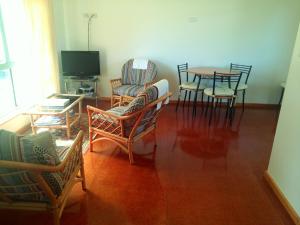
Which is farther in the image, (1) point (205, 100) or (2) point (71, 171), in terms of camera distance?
(1) point (205, 100)

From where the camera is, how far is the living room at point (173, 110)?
1973mm

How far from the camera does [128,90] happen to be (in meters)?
3.98

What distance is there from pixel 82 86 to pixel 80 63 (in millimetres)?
499

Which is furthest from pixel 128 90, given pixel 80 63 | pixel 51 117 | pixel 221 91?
pixel 221 91

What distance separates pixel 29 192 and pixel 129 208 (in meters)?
0.81

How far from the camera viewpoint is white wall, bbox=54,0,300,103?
164 inches

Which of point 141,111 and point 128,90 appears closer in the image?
point 141,111

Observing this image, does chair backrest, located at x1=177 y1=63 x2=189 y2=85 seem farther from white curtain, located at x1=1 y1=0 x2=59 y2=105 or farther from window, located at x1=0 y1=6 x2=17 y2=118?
window, located at x1=0 y1=6 x2=17 y2=118

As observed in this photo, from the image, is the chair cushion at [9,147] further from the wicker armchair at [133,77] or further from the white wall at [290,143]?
the wicker armchair at [133,77]

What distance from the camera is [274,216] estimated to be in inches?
74.8

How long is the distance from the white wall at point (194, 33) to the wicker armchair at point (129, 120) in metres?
2.10

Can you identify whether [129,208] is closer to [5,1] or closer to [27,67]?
[27,67]

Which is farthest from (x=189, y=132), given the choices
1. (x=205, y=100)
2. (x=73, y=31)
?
(x=73, y=31)

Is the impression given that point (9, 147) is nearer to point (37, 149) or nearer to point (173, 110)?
point (37, 149)
